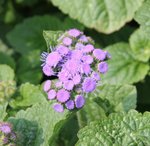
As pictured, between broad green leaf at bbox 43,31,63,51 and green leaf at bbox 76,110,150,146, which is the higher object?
broad green leaf at bbox 43,31,63,51

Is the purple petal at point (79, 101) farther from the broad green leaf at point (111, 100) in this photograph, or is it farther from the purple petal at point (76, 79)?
the broad green leaf at point (111, 100)

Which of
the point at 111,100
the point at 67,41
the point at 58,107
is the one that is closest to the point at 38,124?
the point at 58,107

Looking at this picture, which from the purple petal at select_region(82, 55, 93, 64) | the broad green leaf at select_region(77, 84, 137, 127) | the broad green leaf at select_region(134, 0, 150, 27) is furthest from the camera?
the broad green leaf at select_region(77, 84, 137, 127)

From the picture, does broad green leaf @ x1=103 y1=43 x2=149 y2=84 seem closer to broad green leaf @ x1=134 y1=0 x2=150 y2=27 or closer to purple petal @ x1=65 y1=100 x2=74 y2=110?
broad green leaf @ x1=134 y1=0 x2=150 y2=27

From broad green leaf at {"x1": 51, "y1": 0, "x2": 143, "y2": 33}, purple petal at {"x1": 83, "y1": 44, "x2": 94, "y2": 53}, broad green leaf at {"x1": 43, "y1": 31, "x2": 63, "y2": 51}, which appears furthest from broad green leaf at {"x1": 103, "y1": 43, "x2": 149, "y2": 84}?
purple petal at {"x1": 83, "y1": 44, "x2": 94, "y2": 53}

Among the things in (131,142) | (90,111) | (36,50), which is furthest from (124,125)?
(36,50)

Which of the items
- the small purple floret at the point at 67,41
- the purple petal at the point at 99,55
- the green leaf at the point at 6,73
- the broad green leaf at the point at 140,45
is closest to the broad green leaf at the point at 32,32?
the broad green leaf at the point at 140,45

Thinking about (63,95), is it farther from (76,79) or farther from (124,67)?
(124,67)
